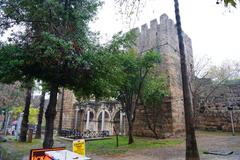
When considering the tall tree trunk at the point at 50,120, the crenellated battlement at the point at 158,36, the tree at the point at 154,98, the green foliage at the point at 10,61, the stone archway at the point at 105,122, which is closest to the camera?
the green foliage at the point at 10,61

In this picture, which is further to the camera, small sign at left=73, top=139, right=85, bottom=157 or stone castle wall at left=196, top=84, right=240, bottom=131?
stone castle wall at left=196, top=84, right=240, bottom=131

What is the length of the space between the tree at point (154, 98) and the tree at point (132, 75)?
57cm

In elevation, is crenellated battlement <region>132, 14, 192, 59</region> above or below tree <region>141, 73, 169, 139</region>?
above

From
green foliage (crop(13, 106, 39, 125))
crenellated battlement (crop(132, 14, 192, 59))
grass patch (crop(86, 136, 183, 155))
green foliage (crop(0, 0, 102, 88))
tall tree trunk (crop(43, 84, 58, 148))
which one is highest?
crenellated battlement (crop(132, 14, 192, 59))

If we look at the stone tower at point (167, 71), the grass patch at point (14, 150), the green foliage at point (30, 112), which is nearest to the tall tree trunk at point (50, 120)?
the grass patch at point (14, 150)

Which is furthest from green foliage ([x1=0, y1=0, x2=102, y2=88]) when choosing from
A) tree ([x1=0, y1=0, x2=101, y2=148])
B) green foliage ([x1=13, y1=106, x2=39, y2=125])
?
green foliage ([x1=13, y1=106, x2=39, y2=125])

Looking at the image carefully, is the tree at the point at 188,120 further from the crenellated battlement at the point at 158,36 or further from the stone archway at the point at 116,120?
the stone archway at the point at 116,120

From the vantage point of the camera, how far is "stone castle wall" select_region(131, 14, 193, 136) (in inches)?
552

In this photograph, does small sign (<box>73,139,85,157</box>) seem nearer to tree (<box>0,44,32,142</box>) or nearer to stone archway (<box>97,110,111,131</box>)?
tree (<box>0,44,32,142</box>)

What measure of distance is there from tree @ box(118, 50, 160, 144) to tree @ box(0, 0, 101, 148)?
4669mm

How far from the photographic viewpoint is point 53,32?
638 cm

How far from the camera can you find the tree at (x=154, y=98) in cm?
1274

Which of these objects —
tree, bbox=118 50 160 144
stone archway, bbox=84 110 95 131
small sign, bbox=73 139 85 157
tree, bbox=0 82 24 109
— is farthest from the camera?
stone archway, bbox=84 110 95 131

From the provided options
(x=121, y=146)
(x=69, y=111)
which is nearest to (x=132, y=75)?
(x=121, y=146)
